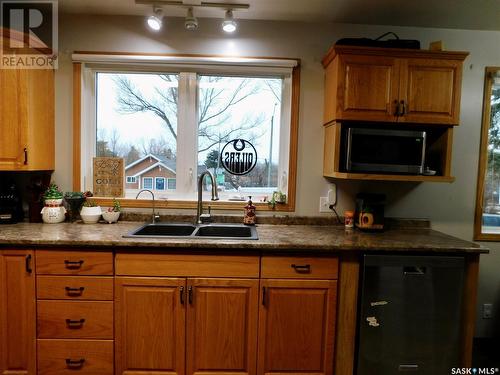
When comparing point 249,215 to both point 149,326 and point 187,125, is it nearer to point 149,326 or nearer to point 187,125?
point 187,125

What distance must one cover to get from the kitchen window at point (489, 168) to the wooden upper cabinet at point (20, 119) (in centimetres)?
322

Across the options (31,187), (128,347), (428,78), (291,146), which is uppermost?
(428,78)

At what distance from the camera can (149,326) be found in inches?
70.7

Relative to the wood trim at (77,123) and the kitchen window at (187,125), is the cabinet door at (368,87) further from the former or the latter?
the wood trim at (77,123)

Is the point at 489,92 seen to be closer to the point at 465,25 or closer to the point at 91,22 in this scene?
the point at 465,25

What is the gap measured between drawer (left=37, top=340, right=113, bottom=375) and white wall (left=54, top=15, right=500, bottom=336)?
1.12 metres

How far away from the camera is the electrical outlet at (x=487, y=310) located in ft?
8.04

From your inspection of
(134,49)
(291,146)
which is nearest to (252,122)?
(291,146)

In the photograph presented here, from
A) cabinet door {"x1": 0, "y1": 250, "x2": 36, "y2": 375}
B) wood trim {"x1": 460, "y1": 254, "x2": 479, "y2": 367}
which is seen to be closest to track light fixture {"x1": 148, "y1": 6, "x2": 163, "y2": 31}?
cabinet door {"x1": 0, "y1": 250, "x2": 36, "y2": 375}

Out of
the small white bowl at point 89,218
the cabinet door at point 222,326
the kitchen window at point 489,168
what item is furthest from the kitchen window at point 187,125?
the kitchen window at point 489,168

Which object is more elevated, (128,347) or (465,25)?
(465,25)

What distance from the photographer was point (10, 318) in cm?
178

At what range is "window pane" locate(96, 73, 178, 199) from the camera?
2.40m

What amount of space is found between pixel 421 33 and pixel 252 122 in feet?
4.69
